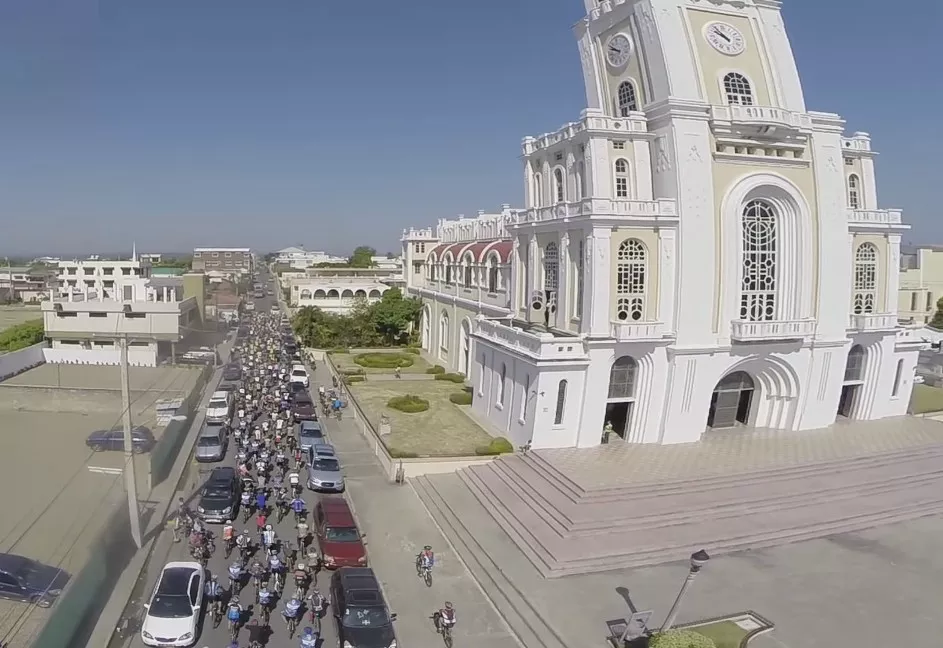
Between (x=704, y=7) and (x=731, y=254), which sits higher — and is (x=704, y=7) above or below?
above

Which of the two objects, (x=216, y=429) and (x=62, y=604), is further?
(x=216, y=429)

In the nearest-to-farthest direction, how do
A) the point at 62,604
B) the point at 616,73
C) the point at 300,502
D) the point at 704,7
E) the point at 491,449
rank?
the point at 62,604
the point at 300,502
the point at 491,449
the point at 704,7
the point at 616,73

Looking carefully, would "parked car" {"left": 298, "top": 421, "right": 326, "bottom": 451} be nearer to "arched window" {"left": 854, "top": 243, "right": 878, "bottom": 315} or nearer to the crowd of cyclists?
the crowd of cyclists

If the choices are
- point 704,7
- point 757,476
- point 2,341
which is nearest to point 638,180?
point 704,7

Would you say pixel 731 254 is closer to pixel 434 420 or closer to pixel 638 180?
pixel 638 180

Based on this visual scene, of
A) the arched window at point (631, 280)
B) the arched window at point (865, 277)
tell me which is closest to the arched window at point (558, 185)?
the arched window at point (631, 280)

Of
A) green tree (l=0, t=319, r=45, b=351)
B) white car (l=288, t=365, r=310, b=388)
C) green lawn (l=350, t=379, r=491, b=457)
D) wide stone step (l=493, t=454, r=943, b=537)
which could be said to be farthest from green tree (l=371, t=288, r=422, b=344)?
wide stone step (l=493, t=454, r=943, b=537)

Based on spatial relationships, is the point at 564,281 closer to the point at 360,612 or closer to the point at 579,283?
the point at 579,283
